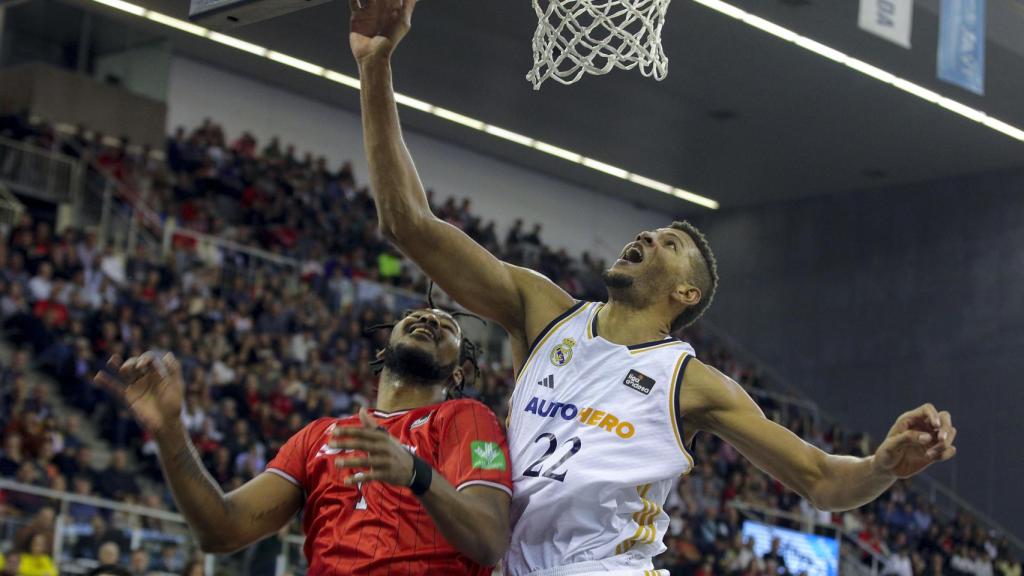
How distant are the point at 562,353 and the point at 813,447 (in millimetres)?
910

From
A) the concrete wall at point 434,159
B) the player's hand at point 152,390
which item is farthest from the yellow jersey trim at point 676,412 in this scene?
the concrete wall at point 434,159

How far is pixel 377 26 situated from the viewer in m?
4.22

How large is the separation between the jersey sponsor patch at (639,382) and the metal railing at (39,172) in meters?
16.1

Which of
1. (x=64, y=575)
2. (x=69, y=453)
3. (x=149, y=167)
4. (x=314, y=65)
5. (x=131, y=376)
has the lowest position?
(x=64, y=575)

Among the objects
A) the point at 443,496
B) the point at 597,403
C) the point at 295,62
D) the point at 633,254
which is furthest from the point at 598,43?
the point at 295,62

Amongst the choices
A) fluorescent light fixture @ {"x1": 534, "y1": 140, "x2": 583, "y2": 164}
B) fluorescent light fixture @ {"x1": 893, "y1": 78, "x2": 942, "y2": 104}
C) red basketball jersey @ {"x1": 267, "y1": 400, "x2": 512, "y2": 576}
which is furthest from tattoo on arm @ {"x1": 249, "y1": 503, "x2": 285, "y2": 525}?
fluorescent light fixture @ {"x1": 534, "y1": 140, "x2": 583, "y2": 164}

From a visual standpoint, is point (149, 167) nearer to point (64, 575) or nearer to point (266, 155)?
point (266, 155)

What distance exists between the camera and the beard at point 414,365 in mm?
5145

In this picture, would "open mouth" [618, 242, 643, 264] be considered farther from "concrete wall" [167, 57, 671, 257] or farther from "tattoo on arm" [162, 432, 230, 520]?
"concrete wall" [167, 57, 671, 257]

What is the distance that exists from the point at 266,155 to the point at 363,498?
18926 mm

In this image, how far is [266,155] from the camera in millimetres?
23047

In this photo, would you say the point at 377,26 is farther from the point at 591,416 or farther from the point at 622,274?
the point at 591,416

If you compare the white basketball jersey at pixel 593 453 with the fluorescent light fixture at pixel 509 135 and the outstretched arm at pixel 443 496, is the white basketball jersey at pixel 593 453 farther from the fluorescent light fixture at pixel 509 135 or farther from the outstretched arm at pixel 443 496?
the fluorescent light fixture at pixel 509 135

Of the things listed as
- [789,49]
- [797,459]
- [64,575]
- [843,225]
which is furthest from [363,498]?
[843,225]
